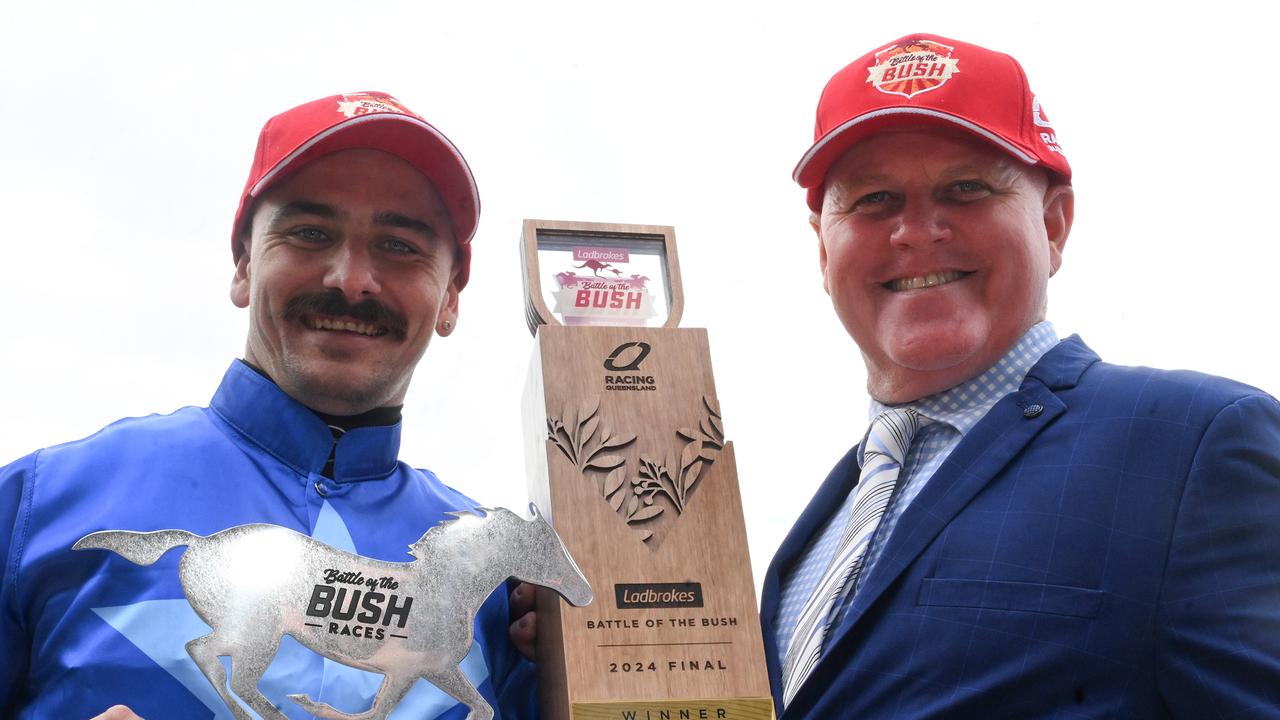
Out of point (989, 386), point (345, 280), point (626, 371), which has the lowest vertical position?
point (989, 386)

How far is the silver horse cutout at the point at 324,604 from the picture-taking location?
196 cm

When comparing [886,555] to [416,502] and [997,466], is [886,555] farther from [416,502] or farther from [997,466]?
[416,502]

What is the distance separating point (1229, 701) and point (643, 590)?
118 cm

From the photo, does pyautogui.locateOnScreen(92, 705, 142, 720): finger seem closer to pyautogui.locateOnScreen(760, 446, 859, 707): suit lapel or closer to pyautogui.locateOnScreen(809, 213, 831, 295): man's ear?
pyautogui.locateOnScreen(760, 446, 859, 707): suit lapel

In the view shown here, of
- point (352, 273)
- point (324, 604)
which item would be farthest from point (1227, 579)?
point (352, 273)

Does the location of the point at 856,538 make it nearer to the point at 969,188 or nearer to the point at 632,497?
the point at 632,497

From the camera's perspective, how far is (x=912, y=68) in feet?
9.70

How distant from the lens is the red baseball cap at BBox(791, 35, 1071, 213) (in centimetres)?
280

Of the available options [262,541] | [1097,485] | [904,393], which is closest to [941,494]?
[1097,485]

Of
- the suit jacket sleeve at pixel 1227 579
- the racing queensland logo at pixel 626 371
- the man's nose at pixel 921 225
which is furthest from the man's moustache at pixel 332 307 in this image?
the suit jacket sleeve at pixel 1227 579

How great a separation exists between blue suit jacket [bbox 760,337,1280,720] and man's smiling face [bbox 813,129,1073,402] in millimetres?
330

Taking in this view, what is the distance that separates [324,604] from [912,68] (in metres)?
2.14

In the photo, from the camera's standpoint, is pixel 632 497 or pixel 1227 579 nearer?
pixel 1227 579

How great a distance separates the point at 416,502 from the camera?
2.65 meters
